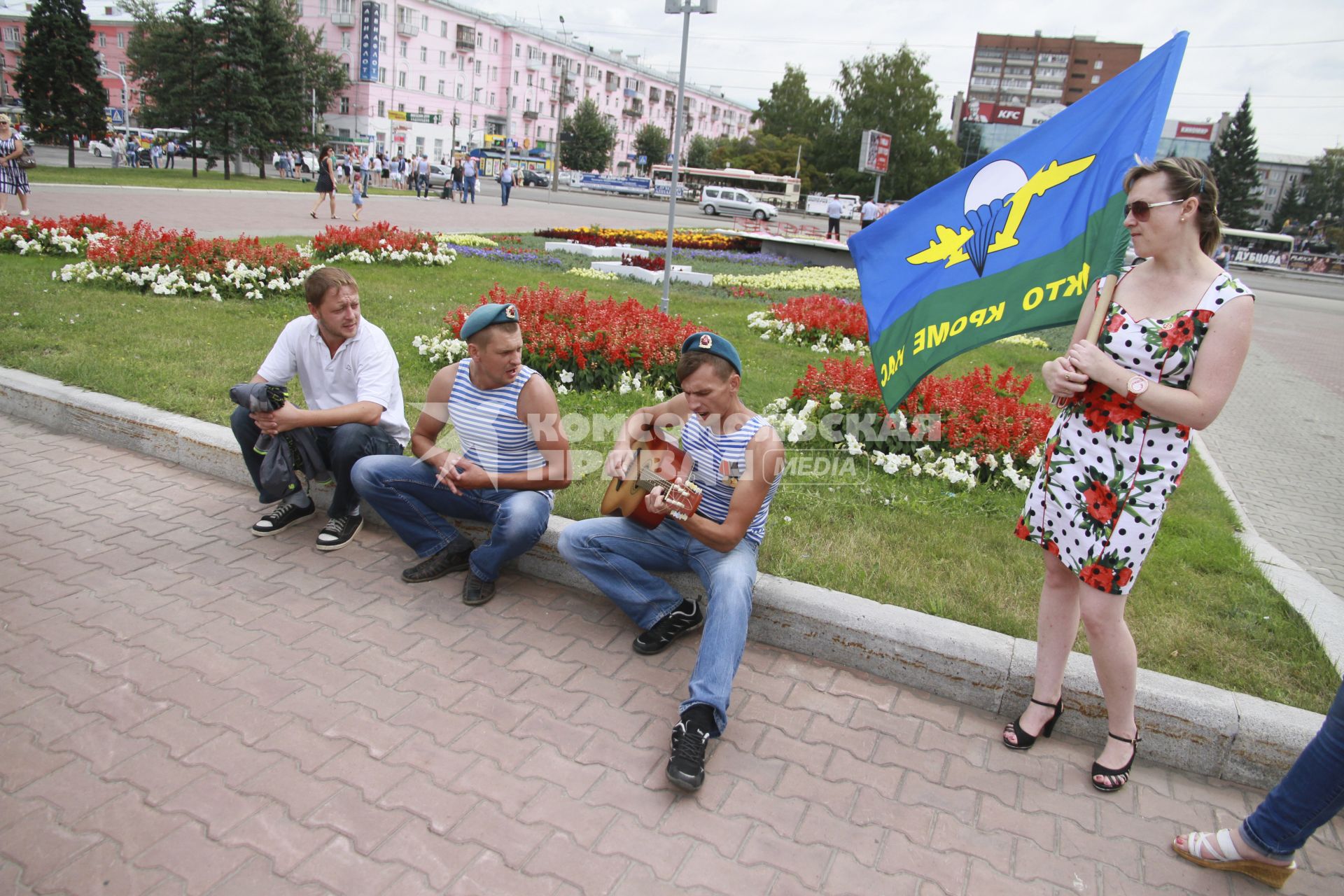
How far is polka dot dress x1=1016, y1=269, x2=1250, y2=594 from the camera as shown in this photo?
8.29ft

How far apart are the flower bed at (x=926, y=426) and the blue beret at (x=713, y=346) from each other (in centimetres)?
225

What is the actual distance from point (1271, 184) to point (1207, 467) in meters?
138

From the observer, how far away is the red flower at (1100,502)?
266 cm

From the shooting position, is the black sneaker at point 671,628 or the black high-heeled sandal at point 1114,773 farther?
the black sneaker at point 671,628

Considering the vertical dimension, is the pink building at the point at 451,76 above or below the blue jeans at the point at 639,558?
above

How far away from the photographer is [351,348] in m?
4.20

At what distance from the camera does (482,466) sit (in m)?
3.87

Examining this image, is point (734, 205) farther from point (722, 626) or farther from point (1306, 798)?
point (1306, 798)

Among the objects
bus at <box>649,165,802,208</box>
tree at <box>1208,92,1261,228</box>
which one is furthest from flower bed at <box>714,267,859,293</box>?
tree at <box>1208,92,1261,228</box>

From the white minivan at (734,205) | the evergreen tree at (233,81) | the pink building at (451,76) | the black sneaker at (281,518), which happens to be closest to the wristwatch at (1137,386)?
the black sneaker at (281,518)

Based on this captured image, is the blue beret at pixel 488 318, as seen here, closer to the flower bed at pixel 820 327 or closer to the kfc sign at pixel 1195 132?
the flower bed at pixel 820 327

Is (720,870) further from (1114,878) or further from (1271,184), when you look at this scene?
(1271,184)

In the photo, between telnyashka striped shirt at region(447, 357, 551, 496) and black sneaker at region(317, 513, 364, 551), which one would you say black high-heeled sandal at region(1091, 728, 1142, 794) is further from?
black sneaker at region(317, 513, 364, 551)

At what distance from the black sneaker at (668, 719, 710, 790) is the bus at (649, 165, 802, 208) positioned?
59.3m
